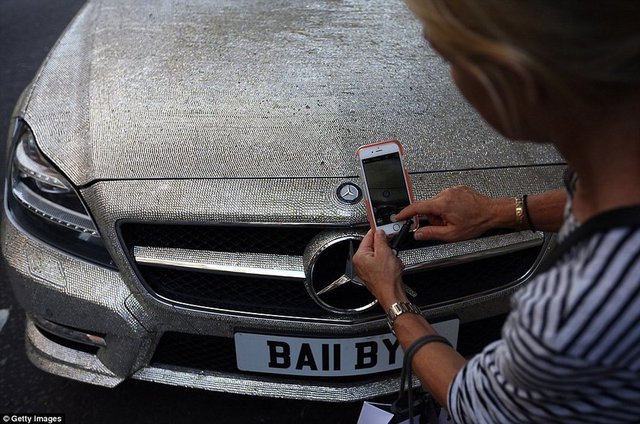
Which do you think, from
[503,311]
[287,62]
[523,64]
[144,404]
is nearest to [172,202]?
[287,62]

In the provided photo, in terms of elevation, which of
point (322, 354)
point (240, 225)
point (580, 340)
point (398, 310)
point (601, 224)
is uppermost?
point (601, 224)

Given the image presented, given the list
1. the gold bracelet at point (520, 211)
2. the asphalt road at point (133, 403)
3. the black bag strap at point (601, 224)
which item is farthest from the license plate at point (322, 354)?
the black bag strap at point (601, 224)

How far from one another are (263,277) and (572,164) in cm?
105

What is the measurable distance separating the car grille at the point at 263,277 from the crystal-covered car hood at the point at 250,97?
0.53 ft

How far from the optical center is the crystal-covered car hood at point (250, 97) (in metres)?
1.84

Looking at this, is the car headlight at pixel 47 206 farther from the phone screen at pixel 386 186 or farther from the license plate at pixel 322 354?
the phone screen at pixel 386 186

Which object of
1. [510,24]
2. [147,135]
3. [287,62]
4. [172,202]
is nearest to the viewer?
[510,24]

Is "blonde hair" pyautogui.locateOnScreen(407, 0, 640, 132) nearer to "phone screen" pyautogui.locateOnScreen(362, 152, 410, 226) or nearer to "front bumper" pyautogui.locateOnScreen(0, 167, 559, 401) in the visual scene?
"phone screen" pyautogui.locateOnScreen(362, 152, 410, 226)

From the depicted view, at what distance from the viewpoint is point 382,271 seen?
131 cm

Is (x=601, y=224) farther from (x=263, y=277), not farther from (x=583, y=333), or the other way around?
(x=263, y=277)

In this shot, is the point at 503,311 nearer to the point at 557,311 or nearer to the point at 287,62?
the point at 287,62

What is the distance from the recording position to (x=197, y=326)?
183 cm

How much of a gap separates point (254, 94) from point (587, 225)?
142 cm

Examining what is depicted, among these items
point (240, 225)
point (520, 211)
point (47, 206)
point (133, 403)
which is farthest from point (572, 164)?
point (133, 403)
